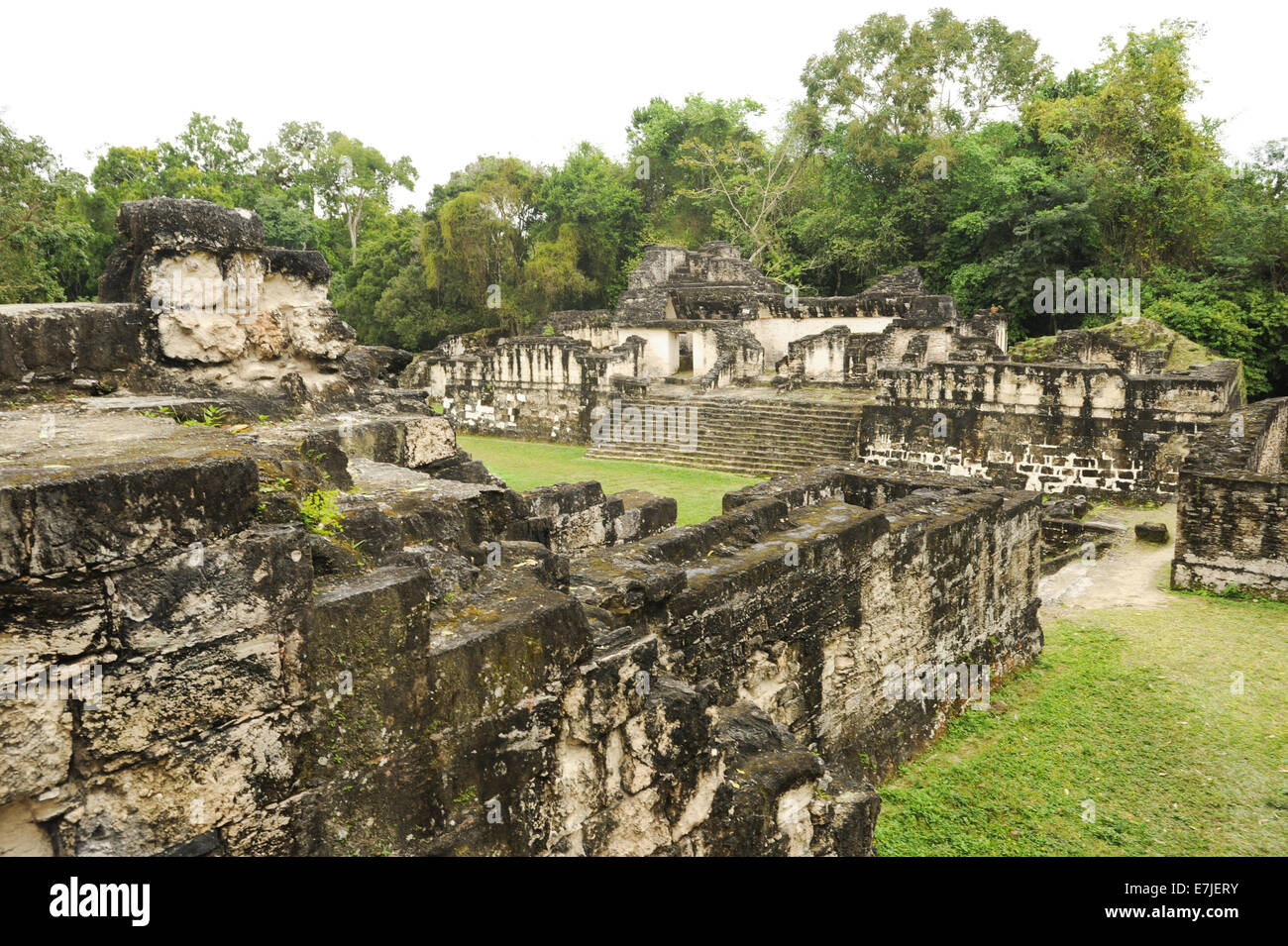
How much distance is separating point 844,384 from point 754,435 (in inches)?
151

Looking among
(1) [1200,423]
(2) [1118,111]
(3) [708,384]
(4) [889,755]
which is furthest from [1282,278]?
(4) [889,755]

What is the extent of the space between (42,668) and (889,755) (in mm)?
5620

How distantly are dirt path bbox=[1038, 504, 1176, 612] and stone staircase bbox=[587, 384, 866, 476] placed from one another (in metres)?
6.05

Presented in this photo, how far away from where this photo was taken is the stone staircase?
56.6ft

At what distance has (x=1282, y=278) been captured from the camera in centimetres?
2183

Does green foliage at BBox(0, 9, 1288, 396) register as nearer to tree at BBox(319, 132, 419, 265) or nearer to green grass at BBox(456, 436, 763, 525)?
tree at BBox(319, 132, 419, 265)

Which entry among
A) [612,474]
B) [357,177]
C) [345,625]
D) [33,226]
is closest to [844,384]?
[612,474]

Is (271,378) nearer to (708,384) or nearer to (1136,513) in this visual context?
(1136,513)


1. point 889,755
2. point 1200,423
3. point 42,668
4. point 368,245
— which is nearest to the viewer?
point 42,668

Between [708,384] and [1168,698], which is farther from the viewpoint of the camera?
[708,384]

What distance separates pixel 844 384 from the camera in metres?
20.7

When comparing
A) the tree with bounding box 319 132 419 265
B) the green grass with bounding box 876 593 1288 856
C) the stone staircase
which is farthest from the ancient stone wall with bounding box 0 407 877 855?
the tree with bounding box 319 132 419 265

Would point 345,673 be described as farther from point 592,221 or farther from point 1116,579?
point 592,221
